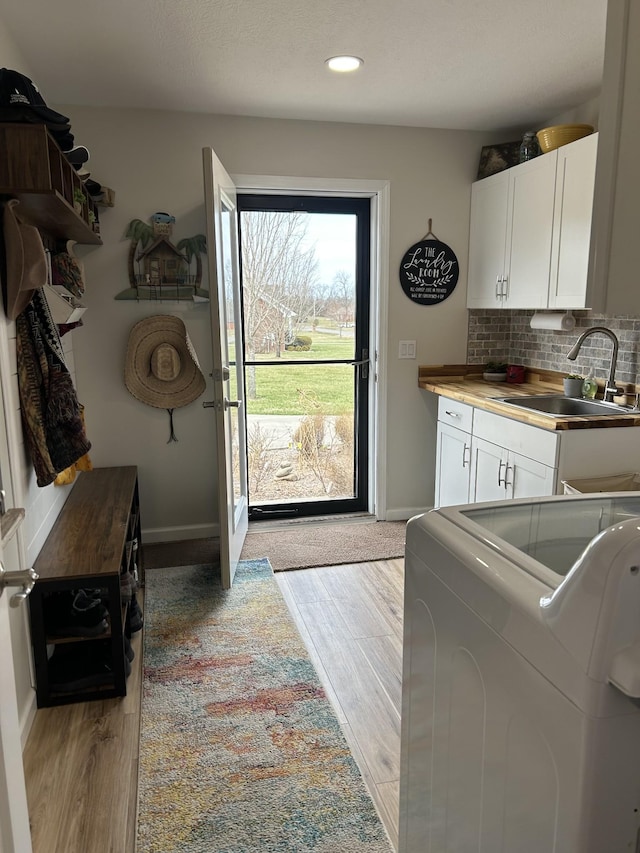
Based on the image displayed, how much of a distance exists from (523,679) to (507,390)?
2.85m

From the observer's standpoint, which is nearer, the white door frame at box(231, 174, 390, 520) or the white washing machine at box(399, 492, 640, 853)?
the white washing machine at box(399, 492, 640, 853)

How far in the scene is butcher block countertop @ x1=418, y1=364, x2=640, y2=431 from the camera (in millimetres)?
2650

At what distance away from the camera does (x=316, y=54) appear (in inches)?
104

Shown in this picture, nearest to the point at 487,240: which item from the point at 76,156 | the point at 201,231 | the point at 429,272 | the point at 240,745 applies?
the point at 429,272

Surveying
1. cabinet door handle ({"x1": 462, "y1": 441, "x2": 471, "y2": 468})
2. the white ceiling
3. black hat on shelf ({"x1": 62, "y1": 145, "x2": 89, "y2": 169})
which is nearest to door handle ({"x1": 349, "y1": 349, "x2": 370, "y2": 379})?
cabinet door handle ({"x1": 462, "y1": 441, "x2": 471, "y2": 468})

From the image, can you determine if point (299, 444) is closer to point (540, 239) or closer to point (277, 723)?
point (540, 239)

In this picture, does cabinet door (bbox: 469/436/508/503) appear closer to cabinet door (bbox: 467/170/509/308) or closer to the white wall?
the white wall

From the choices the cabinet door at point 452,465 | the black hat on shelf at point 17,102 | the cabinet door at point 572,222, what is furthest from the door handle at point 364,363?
the black hat on shelf at point 17,102

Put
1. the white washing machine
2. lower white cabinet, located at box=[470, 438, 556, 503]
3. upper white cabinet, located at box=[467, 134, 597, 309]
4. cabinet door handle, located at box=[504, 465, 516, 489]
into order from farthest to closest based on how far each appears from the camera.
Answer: cabinet door handle, located at box=[504, 465, 516, 489] → upper white cabinet, located at box=[467, 134, 597, 309] → lower white cabinet, located at box=[470, 438, 556, 503] → the white washing machine

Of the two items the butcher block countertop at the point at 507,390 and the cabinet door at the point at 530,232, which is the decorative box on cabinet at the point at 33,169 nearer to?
the butcher block countertop at the point at 507,390

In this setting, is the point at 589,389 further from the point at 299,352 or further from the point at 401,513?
the point at 299,352

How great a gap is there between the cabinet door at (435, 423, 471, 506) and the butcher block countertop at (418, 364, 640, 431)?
0.74 feet

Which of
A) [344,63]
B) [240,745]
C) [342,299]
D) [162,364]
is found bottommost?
[240,745]

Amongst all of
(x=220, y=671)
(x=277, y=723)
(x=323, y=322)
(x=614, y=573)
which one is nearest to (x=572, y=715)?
(x=614, y=573)
